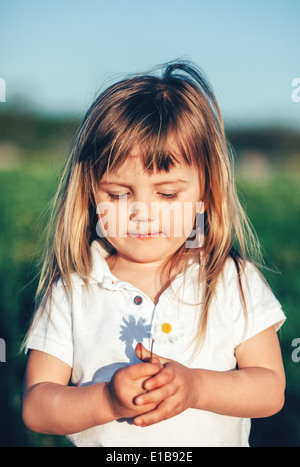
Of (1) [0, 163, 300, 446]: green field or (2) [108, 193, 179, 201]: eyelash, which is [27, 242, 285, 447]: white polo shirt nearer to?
(2) [108, 193, 179, 201]: eyelash

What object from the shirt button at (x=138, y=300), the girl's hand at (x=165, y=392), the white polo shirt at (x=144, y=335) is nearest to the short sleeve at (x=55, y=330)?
the white polo shirt at (x=144, y=335)

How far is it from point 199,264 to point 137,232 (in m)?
0.27

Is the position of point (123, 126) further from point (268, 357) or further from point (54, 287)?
point (268, 357)

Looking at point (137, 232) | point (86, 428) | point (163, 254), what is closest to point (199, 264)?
point (163, 254)

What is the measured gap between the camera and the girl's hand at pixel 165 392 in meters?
1.39

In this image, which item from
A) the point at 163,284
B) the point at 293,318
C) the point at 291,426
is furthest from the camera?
the point at 293,318

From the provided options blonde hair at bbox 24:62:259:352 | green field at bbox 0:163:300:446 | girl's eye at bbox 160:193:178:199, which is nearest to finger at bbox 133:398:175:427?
blonde hair at bbox 24:62:259:352

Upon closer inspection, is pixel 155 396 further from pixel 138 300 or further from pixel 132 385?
pixel 138 300

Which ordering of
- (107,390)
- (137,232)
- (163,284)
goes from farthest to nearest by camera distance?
(163,284) < (137,232) < (107,390)

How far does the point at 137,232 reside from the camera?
5.45ft

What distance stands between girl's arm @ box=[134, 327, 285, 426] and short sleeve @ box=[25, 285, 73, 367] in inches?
13.2

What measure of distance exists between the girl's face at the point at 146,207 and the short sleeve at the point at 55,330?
0.87 ft

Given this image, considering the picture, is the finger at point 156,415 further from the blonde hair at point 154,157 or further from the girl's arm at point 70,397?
the blonde hair at point 154,157

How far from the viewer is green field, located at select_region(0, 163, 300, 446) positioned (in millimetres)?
2400
